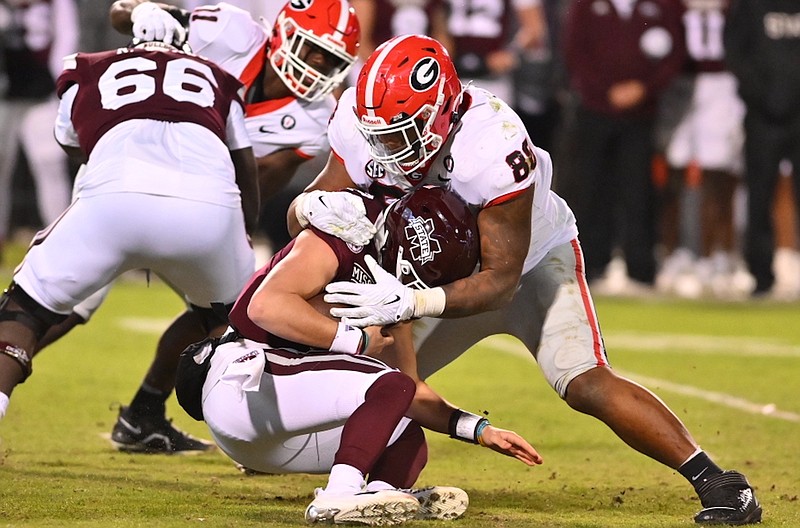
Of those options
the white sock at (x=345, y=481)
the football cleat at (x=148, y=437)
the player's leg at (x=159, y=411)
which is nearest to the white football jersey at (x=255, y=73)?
the player's leg at (x=159, y=411)

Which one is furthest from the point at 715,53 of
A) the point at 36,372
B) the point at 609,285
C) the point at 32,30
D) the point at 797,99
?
the point at 36,372

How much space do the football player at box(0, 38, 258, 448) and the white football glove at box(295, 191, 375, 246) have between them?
0.75m

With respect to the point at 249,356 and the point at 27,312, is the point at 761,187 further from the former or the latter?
the point at 249,356

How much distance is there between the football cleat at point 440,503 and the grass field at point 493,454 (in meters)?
0.04

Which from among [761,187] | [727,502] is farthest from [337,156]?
[761,187]

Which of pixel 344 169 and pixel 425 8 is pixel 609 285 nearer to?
pixel 425 8

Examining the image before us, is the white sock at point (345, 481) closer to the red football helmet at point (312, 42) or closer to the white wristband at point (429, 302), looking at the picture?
the white wristband at point (429, 302)

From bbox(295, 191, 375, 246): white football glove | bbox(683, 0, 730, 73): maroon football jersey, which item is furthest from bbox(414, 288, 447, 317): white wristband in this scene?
bbox(683, 0, 730, 73): maroon football jersey

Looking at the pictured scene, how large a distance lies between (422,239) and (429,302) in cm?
17

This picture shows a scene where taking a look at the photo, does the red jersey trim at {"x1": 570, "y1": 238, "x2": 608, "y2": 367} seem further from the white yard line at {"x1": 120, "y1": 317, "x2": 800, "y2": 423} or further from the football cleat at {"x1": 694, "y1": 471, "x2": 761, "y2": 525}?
the white yard line at {"x1": 120, "y1": 317, "x2": 800, "y2": 423}

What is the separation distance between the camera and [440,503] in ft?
12.9

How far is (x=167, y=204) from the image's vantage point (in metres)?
4.41

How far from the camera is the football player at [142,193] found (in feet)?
14.3

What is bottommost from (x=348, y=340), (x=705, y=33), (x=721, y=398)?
(x=721, y=398)
